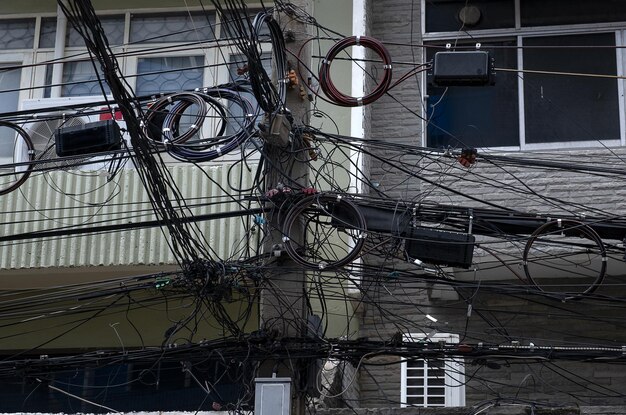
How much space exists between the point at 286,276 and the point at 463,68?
2.44 meters

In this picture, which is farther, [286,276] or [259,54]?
[259,54]

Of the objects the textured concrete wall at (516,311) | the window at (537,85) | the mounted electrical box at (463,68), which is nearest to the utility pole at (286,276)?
the mounted electrical box at (463,68)

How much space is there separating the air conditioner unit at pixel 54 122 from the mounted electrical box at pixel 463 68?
336cm

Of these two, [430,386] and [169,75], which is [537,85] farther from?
[169,75]

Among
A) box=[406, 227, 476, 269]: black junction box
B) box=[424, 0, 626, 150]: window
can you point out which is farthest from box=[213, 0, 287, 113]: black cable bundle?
box=[424, 0, 626, 150]: window

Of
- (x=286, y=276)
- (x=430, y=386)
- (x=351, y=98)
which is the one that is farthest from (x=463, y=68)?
(x=430, y=386)

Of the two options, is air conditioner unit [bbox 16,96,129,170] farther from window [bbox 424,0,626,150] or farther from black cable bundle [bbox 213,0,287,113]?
window [bbox 424,0,626,150]

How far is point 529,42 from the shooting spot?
13102mm

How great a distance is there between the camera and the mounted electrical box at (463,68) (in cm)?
1028

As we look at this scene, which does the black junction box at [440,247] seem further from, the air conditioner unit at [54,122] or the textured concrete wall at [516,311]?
the air conditioner unit at [54,122]

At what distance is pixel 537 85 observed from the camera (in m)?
12.9

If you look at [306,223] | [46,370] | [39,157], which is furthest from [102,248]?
[306,223]

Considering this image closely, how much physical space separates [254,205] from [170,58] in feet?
8.35

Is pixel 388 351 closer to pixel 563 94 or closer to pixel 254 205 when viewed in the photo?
pixel 254 205
